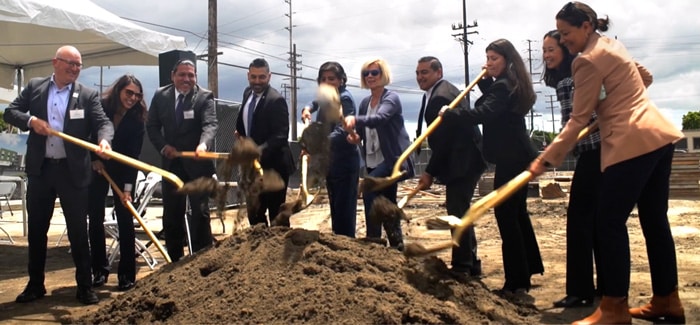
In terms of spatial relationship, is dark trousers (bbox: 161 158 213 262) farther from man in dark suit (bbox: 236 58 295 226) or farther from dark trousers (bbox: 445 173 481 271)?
dark trousers (bbox: 445 173 481 271)

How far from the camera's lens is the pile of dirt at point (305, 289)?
2.83 m

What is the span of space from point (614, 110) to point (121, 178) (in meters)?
3.68

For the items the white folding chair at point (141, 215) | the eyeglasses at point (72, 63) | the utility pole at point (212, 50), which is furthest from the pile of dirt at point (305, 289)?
the utility pole at point (212, 50)

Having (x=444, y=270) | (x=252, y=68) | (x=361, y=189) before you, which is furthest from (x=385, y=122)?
(x=444, y=270)

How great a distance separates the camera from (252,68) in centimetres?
456

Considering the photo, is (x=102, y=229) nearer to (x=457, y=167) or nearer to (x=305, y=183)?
(x=305, y=183)

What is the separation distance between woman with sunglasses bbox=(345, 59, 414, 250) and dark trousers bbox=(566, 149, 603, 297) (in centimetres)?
129

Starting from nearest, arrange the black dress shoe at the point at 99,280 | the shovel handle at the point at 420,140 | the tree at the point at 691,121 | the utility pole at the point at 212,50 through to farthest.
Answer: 1. the shovel handle at the point at 420,140
2. the black dress shoe at the point at 99,280
3. the utility pole at the point at 212,50
4. the tree at the point at 691,121

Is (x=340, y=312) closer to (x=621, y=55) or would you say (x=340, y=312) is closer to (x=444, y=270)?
(x=444, y=270)

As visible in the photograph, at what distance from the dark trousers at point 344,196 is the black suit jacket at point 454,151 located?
0.71 meters

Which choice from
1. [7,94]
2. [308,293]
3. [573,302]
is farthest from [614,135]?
[7,94]

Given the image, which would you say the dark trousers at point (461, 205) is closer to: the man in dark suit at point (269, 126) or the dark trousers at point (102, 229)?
the man in dark suit at point (269, 126)

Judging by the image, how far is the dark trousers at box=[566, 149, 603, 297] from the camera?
3514mm

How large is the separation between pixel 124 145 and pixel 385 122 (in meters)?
2.15
